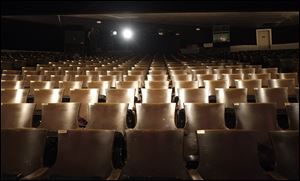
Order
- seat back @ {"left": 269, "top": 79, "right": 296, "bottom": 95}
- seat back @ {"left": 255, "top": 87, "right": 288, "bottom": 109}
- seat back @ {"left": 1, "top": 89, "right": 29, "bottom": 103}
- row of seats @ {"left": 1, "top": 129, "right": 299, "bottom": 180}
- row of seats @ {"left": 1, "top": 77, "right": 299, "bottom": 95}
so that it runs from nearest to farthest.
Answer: row of seats @ {"left": 1, "top": 129, "right": 299, "bottom": 180}
seat back @ {"left": 255, "top": 87, "right": 288, "bottom": 109}
seat back @ {"left": 1, "top": 89, "right": 29, "bottom": 103}
seat back @ {"left": 269, "top": 79, "right": 296, "bottom": 95}
row of seats @ {"left": 1, "top": 77, "right": 299, "bottom": 95}

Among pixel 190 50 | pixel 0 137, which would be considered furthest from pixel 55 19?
pixel 0 137

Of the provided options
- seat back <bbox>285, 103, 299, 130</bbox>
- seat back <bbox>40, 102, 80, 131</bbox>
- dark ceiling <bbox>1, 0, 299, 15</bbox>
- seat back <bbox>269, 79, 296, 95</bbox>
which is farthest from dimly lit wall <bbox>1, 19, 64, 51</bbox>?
seat back <bbox>285, 103, 299, 130</bbox>

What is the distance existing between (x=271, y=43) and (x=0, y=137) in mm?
13138

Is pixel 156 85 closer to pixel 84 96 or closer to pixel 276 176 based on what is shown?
pixel 84 96

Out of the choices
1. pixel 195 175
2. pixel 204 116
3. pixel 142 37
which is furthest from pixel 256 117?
pixel 142 37

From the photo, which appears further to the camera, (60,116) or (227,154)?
(60,116)

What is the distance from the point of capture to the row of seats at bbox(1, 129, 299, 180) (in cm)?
137

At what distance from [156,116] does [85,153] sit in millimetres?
717

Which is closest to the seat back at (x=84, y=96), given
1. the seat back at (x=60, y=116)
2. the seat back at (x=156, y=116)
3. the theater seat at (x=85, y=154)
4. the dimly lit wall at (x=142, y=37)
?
the seat back at (x=60, y=116)

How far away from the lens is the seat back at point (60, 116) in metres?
2.06

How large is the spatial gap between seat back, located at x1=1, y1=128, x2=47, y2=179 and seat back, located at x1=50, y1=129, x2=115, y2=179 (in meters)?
0.13

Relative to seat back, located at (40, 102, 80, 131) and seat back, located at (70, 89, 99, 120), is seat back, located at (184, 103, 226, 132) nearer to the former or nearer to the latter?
seat back, located at (40, 102, 80, 131)

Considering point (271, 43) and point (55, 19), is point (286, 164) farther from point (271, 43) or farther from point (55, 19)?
point (271, 43)

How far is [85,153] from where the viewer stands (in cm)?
145
